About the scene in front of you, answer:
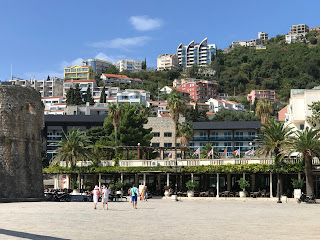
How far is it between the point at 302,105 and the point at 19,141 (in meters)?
31.0

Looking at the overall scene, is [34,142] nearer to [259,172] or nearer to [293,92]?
[259,172]

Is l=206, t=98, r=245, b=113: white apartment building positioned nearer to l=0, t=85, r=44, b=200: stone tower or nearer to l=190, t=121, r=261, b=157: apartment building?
l=190, t=121, r=261, b=157: apartment building

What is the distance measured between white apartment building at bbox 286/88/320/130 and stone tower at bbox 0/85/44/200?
2726 centimetres

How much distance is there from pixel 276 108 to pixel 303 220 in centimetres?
15709

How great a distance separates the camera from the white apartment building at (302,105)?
2183 inches

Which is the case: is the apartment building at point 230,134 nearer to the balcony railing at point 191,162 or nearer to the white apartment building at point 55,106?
the balcony railing at point 191,162

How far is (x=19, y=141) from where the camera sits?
1697 inches

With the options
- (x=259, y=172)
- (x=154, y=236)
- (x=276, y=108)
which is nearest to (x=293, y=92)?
(x=259, y=172)

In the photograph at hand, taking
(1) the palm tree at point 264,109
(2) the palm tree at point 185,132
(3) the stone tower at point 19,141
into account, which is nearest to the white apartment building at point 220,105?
(2) the palm tree at point 185,132

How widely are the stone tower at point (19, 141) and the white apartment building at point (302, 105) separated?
89.4 feet

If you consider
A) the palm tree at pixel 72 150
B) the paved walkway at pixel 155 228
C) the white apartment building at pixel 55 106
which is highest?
the white apartment building at pixel 55 106

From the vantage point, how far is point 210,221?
23938 millimetres

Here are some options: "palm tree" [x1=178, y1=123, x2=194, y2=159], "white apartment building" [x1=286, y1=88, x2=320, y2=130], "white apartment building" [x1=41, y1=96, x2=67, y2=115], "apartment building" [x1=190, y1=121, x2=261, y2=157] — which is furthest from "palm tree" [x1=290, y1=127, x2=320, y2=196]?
"white apartment building" [x1=41, y1=96, x2=67, y2=115]

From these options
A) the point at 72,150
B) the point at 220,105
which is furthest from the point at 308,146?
the point at 220,105
